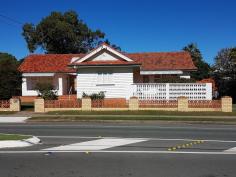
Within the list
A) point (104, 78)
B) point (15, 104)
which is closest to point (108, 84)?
point (104, 78)

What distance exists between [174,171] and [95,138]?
6601mm

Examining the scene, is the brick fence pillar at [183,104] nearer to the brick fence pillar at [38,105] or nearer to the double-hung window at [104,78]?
the double-hung window at [104,78]

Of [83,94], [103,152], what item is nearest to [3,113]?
[83,94]

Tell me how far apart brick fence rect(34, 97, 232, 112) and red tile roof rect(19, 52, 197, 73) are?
13.2 metres

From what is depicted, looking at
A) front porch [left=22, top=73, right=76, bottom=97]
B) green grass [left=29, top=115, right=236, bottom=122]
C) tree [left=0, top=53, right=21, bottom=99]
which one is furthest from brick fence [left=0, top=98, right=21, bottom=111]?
front porch [left=22, top=73, right=76, bottom=97]

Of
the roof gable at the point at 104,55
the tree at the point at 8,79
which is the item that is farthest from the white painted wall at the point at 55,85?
the tree at the point at 8,79

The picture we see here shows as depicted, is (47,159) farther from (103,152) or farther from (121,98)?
(121,98)

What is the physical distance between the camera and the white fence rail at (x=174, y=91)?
31.7m

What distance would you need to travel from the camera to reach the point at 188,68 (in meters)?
44.0

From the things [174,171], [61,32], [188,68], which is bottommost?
[174,171]

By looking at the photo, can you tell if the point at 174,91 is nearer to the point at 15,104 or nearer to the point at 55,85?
the point at 15,104

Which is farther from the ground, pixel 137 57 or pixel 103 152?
pixel 137 57

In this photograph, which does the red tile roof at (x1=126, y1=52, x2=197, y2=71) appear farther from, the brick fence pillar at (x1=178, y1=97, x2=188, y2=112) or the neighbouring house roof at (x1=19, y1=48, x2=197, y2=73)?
the brick fence pillar at (x1=178, y1=97, x2=188, y2=112)

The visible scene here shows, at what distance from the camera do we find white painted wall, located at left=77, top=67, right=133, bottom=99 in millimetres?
36250
